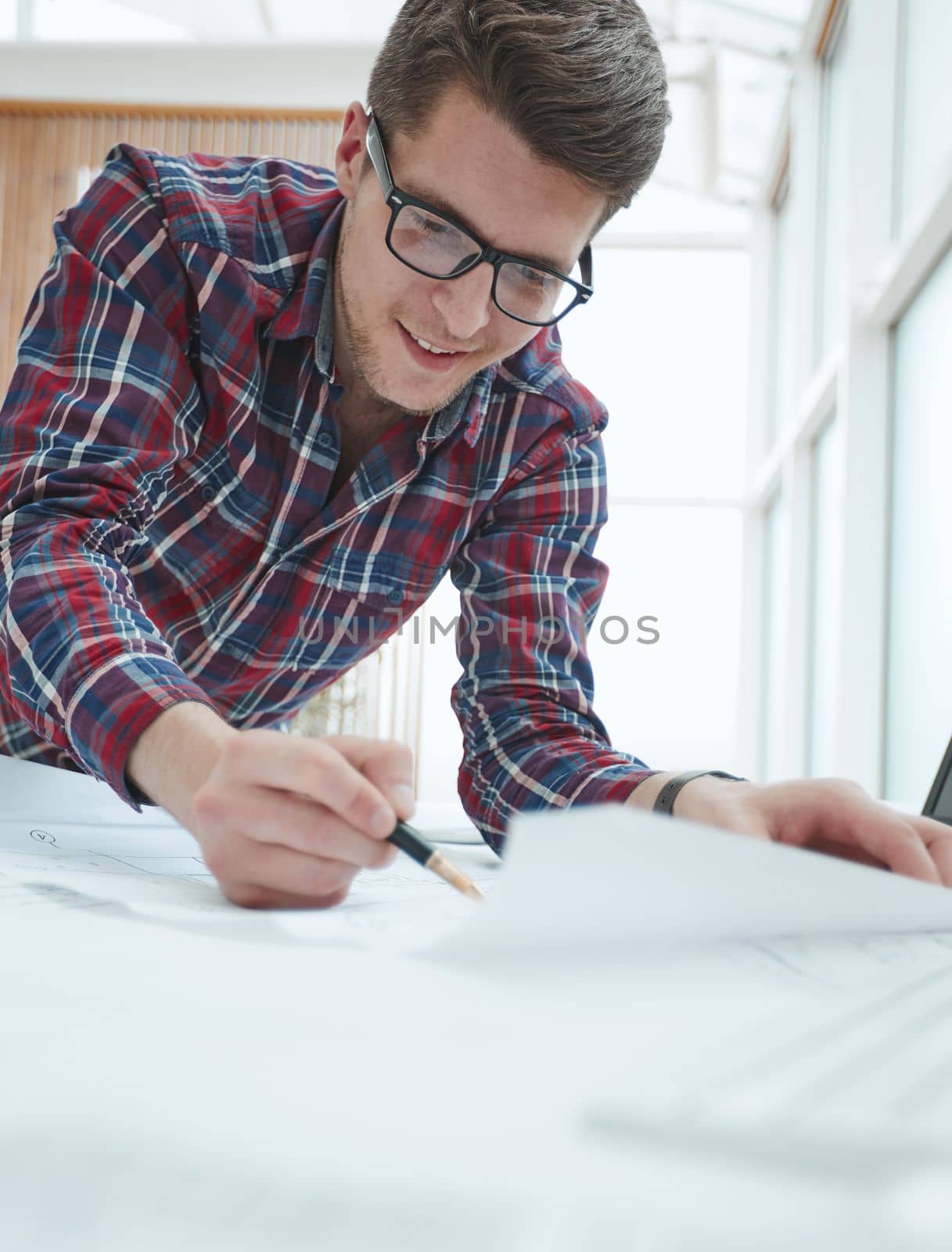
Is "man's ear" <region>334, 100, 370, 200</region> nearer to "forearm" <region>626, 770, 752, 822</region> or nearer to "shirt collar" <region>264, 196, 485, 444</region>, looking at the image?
"shirt collar" <region>264, 196, 485, 444</region>

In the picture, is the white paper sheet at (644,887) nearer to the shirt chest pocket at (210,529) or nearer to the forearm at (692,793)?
the forearm at (692,793)

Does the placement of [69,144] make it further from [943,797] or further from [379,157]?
[943,797]

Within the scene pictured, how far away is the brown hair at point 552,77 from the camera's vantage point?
35.1 inches

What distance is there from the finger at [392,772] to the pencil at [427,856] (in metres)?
0.01

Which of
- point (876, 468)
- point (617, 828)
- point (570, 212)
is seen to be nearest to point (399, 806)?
point (617, 828)

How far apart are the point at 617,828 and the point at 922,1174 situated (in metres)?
0.16

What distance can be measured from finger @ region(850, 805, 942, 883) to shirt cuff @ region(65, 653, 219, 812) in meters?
0.41

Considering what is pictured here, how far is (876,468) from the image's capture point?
2.68 meters

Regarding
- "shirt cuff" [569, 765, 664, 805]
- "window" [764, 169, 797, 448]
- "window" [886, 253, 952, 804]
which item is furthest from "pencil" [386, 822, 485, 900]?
"window" [764, 169, 797, 448]

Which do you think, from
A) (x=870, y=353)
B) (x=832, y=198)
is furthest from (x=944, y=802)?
(x=832, y=198)

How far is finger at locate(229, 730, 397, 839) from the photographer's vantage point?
1.63 ft

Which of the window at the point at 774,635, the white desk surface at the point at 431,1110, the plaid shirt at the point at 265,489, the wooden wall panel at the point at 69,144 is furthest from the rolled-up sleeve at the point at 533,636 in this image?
the wooden wall panel at the point at 69,144

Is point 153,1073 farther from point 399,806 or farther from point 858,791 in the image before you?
point 858,791

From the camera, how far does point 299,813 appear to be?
506 mm
